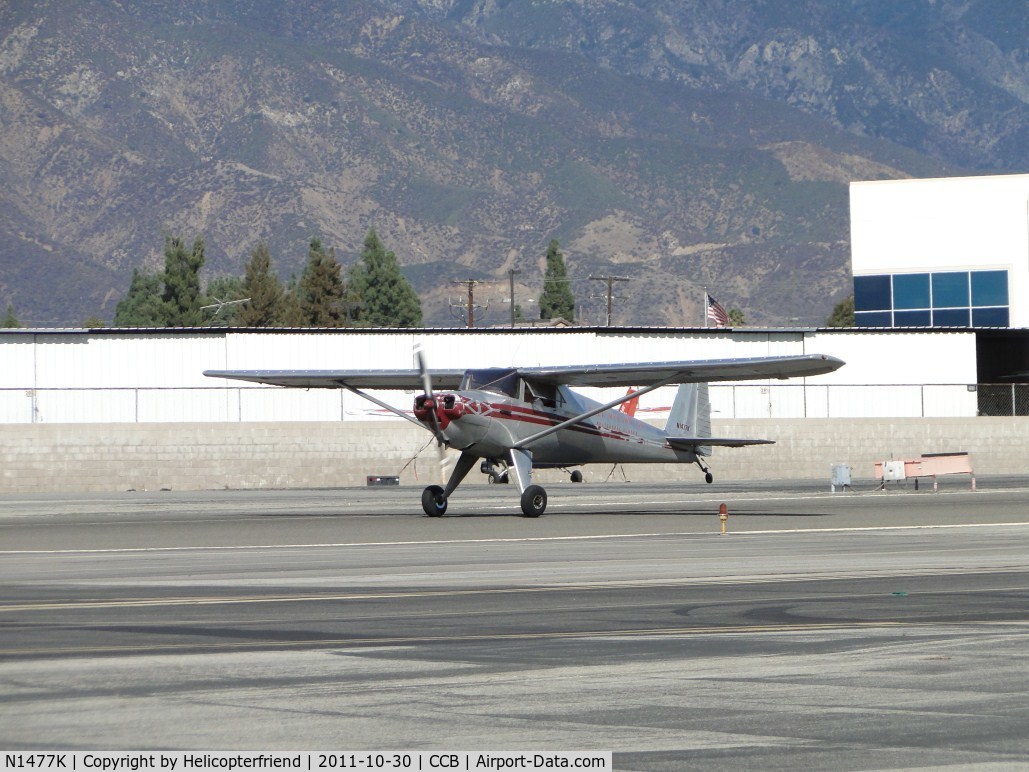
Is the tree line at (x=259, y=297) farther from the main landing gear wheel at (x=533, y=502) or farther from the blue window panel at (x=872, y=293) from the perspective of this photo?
the main landing gear wheel at (x=533, y=502)

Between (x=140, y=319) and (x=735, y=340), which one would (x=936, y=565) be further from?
(x=140, y=319)

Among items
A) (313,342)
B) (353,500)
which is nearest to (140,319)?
(313,342)

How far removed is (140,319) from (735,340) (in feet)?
387

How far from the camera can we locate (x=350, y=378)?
35281 mm

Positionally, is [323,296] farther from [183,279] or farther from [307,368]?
[307,368]

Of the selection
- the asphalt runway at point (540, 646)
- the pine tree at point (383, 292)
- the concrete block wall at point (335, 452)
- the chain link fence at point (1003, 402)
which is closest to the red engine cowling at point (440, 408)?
the asphalt runway at point (540, 646)

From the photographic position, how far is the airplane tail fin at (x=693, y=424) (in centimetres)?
4122

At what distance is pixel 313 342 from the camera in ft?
193

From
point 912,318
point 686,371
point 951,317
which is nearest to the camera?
point 686,371

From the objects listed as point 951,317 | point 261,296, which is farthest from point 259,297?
point 951,317

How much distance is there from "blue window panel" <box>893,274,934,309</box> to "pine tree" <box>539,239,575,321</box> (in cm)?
9482

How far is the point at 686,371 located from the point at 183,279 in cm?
9458

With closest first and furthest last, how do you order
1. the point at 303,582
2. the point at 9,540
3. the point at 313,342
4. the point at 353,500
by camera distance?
the point at 303,582
the point at 9,540
the point at 353,500
the point at 313,342

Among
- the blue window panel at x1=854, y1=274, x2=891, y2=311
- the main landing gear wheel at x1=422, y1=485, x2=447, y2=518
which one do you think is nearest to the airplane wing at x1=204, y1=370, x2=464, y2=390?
the main landing gear wheel at x1=422, y1=485, x2=447, y2=518
